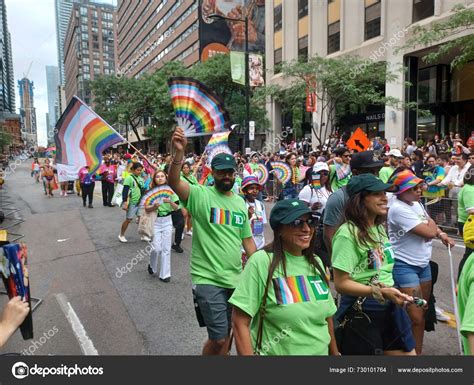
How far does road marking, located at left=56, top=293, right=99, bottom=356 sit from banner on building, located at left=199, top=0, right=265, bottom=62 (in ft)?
131

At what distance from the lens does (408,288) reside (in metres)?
3.22

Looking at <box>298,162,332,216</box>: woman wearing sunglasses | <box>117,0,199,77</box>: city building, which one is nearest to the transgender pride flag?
<box>298,162,332,216</box>: woman wearing sunglasses

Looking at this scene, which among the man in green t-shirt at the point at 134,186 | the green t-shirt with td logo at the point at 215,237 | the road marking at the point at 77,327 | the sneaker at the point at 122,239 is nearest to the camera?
the green t-shirt with td logo at the point at 215,237

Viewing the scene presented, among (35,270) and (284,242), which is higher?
(284,242)

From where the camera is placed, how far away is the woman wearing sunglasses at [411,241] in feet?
10.7

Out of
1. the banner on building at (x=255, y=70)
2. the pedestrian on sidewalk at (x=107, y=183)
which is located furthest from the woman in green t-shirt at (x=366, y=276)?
the banner on building at (x=255, y=70)

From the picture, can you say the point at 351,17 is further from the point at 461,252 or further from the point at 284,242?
the point at 284,242

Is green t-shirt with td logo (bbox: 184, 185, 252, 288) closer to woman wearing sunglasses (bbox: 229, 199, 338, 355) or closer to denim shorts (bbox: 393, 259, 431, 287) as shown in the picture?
woman wearing sunglasses (bbox: 229, 199, 338, 355)

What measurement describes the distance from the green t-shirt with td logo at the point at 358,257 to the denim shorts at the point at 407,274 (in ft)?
2.36

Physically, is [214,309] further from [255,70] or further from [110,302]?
[255,70]

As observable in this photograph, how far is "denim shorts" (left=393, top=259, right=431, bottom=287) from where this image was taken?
3.26 metres

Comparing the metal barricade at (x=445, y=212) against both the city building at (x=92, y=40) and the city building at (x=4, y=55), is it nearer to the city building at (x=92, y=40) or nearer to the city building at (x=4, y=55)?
the city building at (x=4, y=55)
